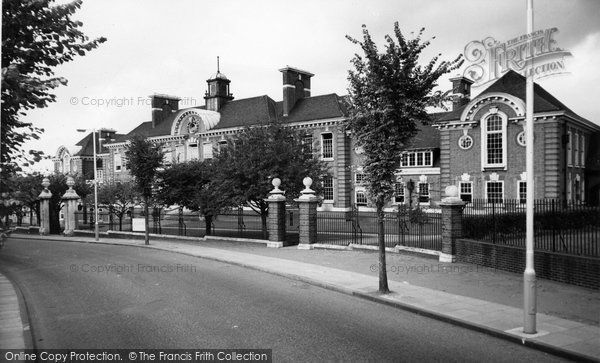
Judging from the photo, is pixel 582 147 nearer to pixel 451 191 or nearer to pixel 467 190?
→ pixel 467 190

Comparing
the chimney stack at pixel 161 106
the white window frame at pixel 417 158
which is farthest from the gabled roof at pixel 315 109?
the chimney stack at pixel 161 106

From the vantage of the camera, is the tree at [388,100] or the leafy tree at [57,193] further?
the leafy tree at [57,193]

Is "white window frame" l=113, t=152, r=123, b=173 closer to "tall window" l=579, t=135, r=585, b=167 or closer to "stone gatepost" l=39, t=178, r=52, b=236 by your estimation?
"stone gatepost" l=39, t=178, r=52, b=236

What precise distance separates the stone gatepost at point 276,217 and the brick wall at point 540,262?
28.8 ft

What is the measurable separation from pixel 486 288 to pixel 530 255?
13.8 ft

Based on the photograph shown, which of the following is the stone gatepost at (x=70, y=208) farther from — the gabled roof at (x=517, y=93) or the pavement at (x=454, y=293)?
the gabled roof at (x=517, y=93)

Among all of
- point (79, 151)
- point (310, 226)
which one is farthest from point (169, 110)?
point (310, 226)

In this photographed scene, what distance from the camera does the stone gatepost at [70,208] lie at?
35375 mm

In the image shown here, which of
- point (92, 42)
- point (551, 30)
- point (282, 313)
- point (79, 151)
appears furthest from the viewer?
point (79, 151)

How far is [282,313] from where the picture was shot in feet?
33.3

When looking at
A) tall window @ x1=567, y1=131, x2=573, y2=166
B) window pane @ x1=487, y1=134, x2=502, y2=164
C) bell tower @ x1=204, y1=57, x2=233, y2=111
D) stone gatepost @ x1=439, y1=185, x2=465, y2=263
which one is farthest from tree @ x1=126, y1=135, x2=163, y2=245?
tall window @ x1=567, y1=131, x2=573, y2=166

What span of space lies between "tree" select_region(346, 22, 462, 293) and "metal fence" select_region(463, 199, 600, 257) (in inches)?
195

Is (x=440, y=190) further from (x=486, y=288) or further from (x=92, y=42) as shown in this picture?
(x=92, y=42)

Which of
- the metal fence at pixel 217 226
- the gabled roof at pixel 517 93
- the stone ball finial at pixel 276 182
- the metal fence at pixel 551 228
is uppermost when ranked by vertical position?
the gabled roof at pixel 517 93
